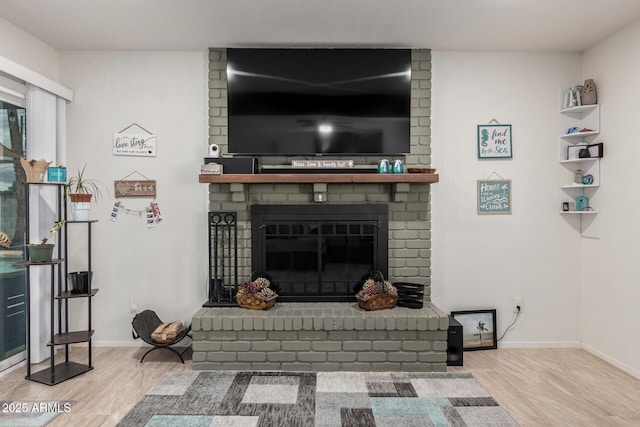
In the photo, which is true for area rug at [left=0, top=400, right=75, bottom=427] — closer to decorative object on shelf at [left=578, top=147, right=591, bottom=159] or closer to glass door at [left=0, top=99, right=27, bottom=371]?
glass door at [left=0, top=99, right=27, bottom=371]

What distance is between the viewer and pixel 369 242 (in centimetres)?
354

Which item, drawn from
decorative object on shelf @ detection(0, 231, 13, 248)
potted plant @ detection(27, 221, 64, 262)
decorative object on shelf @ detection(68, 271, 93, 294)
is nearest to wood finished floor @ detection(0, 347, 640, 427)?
decorative object on shelf @ detection(68, 271, 93, 294)

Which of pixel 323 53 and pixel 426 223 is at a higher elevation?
pixel 323 53

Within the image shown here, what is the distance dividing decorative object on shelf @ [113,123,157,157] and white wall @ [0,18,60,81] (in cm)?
72

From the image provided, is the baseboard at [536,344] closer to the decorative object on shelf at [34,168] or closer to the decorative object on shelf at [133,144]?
the decorative object on shelf at [133,144]

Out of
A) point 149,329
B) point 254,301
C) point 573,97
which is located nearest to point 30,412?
point 149,329

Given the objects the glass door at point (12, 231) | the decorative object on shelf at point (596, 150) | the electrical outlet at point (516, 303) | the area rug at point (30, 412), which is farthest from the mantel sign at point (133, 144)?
the decorative object on shelf at point (596, 150)

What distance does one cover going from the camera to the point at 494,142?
3.56 meters

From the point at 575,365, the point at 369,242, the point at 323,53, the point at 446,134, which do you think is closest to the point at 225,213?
the point at 369,242

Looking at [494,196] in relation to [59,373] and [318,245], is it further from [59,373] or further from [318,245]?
[59,373]

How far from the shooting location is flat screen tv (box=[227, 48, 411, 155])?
135 inches

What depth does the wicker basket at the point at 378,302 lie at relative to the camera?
3.19 m

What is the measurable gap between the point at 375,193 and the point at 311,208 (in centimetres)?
56

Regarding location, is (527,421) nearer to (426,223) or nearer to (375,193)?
(426,223)
